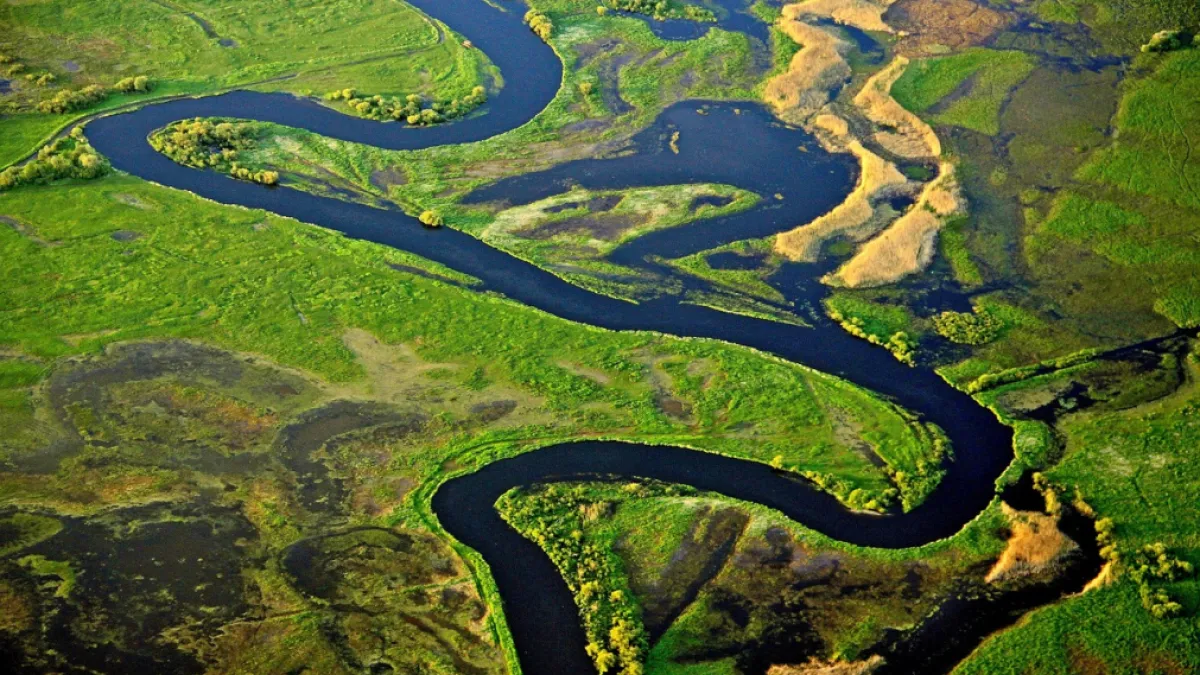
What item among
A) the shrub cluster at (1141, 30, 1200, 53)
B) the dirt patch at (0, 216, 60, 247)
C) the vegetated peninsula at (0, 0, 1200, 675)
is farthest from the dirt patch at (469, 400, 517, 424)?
the shrub cluster at (1141, 30, 1200, 53)

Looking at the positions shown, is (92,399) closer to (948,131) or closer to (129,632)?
(129,632)

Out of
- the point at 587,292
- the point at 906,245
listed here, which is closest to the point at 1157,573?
the point at 906,245

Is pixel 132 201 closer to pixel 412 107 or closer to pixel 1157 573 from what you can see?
pixel 412 107

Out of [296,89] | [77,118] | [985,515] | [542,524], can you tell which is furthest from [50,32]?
[985,515]

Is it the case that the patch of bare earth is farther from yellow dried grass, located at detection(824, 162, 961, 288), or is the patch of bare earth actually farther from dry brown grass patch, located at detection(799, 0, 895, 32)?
dry brown grass patch, located at detection(799, 0, 895, 32)

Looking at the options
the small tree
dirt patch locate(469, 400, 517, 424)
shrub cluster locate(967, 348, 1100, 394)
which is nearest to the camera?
dirt patch locate(469, 400, 517, 424)

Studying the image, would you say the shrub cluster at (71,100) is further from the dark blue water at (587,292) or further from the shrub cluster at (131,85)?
the dark blue water at (587,292)

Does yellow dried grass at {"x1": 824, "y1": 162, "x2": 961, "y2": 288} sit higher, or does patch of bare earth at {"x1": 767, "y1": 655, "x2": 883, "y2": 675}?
yellow dried grass at {"x1": 824, "y1": 162, "x2": 961, "y2": 288}

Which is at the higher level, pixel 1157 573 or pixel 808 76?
pixel 808 76
